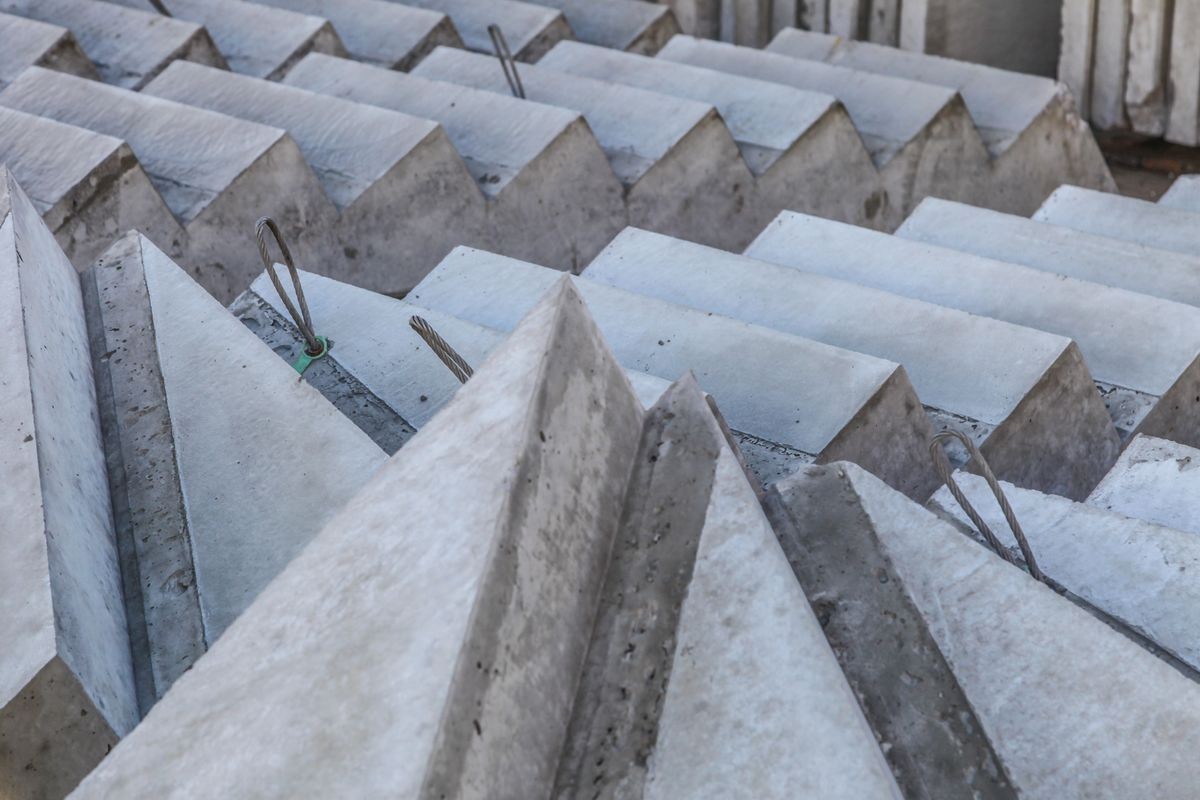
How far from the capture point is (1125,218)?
5.04m

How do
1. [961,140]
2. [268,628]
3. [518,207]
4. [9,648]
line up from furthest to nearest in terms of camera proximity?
[961,140], [518,207], [9,648], [268,628]

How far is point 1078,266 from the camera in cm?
445

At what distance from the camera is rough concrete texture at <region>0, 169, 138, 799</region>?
7.68 ft

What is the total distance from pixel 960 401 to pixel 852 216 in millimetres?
2510

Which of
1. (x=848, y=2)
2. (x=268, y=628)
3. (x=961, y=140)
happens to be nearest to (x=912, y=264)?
(x=961, y=140)

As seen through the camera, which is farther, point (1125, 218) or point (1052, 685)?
point (1125, 218)

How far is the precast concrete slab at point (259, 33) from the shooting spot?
6574 mm

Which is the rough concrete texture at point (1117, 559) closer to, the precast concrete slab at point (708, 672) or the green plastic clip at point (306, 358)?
the precast concrete slab at point (708, 672)

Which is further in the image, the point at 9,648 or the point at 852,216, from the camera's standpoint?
the point at 852,216

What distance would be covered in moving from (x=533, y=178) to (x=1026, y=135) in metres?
2.07

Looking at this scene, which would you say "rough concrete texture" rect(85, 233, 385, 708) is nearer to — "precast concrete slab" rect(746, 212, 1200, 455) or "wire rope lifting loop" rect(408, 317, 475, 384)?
"wire rope lifting loop" rect(408, 317, 475, 384)

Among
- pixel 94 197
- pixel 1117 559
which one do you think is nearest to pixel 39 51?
pixel 94 197

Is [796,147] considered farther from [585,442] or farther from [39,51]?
[585,442]

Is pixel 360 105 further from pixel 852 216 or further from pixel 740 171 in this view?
pixel 852 216
